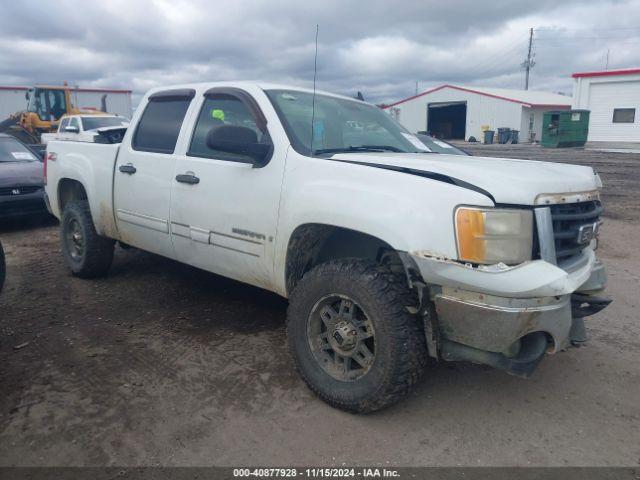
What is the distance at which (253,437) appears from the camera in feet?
9.35

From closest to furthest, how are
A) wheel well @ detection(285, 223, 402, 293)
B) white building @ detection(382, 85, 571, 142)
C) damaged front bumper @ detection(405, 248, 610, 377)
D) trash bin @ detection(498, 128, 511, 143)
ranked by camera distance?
damaged front bumper @ detection(405, 248, 610, 377)
wheel well @ detection(285, 223, 402, 293)
trash bin @ detection(498, 128, 511, 143)
white building @ detection(382, 85, 571, 142)

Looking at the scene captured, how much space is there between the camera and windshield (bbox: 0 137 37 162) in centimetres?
920

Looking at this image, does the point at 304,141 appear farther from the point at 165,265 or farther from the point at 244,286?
the point at 165,265

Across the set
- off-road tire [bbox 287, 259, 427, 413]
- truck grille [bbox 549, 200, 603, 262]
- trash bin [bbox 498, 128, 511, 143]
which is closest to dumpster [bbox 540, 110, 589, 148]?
trash bin [bbox 498, 128, 511, 143]

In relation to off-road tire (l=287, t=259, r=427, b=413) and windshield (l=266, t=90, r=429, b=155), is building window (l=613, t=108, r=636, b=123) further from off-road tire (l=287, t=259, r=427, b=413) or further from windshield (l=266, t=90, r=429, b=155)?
off-road tire (l=287, t=259, r=427, b=413)

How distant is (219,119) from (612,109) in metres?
35.7

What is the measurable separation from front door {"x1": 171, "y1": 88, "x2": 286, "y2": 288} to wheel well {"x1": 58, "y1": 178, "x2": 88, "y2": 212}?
2189 millimetres

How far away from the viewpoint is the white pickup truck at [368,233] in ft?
8.59

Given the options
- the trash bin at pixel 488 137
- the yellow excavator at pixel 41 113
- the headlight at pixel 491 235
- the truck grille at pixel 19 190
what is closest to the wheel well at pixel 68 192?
the truck grille at pixel 19 190

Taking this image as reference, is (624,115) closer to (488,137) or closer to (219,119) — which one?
(488,137)

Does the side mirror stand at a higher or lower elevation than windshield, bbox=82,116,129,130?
lower

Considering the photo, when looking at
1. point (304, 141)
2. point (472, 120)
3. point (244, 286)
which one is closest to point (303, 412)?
point (304, 141)

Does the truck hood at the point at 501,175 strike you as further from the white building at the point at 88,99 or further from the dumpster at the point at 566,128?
the dumpster at the point at 566,128

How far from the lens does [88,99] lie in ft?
91.2
